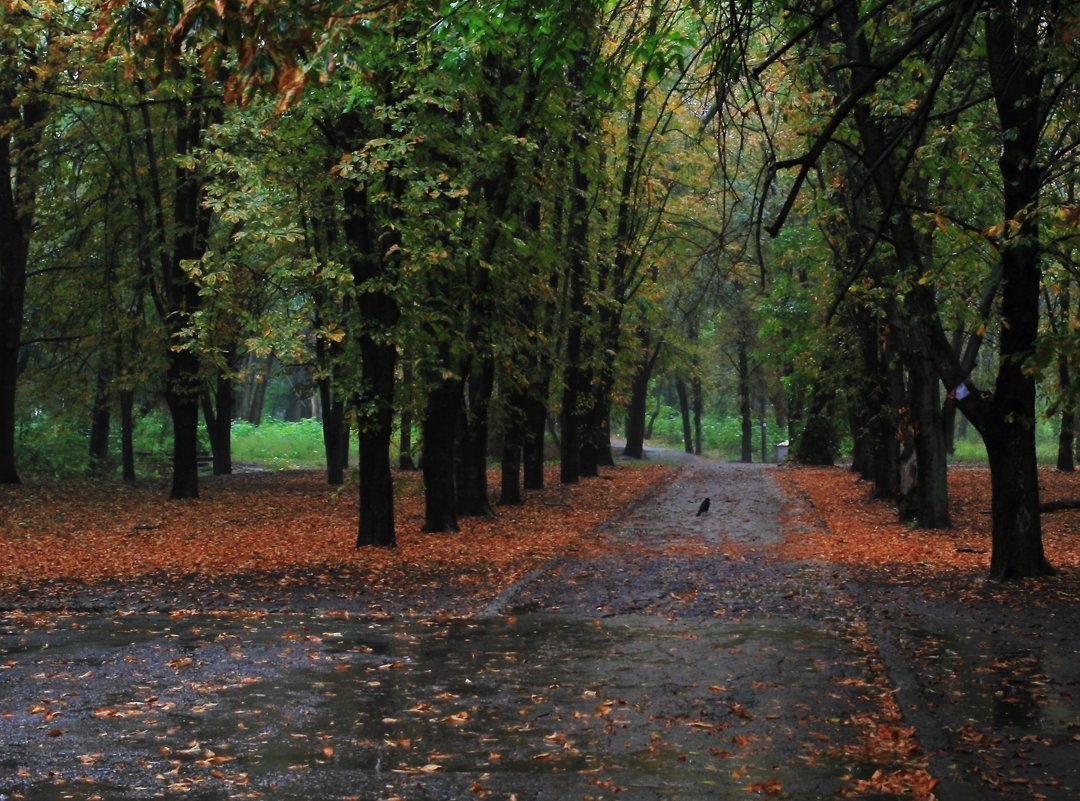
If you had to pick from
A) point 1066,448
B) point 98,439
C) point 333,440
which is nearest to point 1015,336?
point 333,440

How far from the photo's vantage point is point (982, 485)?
29.7 m

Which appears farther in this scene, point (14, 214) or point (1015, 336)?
point (14, 214)

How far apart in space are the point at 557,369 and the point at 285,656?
16694 millimetres

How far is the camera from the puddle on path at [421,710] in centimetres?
616

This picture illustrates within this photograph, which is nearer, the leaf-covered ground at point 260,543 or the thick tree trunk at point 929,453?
the leaf-covered ground at point 260,543

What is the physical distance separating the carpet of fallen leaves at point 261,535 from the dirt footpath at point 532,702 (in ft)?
6.94

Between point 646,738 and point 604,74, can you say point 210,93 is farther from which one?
point 646,738

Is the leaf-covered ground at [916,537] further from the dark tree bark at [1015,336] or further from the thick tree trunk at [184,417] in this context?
the thick tree trunk at [184,417]

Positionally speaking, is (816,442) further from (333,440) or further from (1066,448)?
(333,440)

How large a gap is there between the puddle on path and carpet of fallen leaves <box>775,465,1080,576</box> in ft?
17.0

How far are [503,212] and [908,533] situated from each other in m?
7.86

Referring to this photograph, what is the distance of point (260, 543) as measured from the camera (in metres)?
18.5

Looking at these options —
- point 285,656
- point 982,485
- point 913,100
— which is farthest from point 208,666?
point 982,485

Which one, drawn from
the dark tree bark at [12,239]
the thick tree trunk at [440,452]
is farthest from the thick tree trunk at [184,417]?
the thick tree trunk at [440,452]
